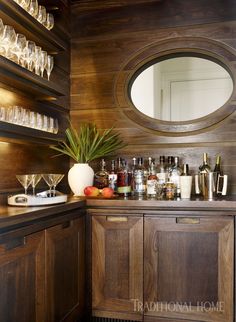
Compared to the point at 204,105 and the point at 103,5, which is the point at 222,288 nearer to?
the point at 204,105

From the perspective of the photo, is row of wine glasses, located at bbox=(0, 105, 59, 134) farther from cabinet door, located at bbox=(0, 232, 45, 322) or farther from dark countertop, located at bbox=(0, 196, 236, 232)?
cabinet door, located at bbox=(0, 232, 45, 322)

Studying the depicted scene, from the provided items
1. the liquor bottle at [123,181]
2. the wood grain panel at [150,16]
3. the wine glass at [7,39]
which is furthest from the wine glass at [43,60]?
the liquor bottle at [123,181]

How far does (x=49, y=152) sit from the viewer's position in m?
2.46

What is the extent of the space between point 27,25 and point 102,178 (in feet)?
3.82

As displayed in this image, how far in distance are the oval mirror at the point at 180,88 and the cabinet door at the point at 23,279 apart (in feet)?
4.79

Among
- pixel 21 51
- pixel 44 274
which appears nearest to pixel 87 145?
pixel 21 51

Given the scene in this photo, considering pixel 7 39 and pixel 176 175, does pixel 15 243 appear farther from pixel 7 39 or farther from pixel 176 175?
pixel 176 175

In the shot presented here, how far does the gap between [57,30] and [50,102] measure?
577mm

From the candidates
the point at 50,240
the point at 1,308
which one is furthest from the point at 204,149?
the point at 1,308

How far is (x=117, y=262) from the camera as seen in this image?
2.09 meters

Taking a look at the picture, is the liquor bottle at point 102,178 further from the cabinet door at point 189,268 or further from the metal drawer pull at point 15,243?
the metal drawer pull at point 15,243

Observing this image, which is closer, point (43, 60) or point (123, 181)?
point (43, 60)

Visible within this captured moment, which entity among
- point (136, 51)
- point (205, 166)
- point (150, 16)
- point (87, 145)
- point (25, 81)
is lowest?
point (205, 166)

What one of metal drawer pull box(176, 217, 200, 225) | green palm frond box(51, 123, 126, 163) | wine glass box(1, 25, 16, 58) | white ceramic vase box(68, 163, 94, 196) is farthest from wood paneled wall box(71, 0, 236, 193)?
wine glass box(1, 25, 16, 58)
